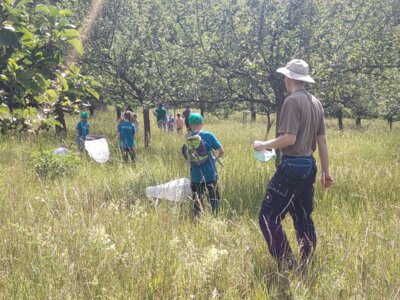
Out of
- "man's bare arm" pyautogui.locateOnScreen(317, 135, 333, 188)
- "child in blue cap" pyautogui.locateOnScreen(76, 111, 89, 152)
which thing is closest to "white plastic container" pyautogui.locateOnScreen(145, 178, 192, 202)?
"man's bare arm" pyautogui.locateOnScreen(317, 135, 333, 188)

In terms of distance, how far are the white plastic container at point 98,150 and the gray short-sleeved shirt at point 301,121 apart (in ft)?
18.8

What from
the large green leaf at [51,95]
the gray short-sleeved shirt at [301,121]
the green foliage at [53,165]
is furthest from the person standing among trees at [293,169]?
the green foliage at [53,165]

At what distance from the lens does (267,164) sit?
7414 mm

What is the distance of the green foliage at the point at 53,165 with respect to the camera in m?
7.00

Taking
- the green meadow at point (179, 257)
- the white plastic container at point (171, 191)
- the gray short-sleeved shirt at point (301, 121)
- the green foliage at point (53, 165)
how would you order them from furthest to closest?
the green foliage at point (53, 165), the white plastic container at point (171, 191), the gray short-sleeved shirt at point (301, 121), the green meadow at point (179, 257)

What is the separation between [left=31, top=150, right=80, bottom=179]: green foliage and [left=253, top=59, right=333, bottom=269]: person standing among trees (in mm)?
4882

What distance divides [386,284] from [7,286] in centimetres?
283

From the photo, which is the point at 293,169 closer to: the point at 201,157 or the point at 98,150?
the point at 201,157

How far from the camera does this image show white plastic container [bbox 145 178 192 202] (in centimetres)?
507

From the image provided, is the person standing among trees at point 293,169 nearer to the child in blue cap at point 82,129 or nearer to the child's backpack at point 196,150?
the child's backpack at point 196,150

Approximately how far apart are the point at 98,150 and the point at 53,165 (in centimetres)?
146

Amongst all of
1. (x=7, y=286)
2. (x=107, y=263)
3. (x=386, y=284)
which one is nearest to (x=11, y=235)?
(x=7, y=286)

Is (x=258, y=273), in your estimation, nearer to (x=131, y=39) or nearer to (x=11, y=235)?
(x=11, y=235)

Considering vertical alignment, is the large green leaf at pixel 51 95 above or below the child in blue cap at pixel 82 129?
above
